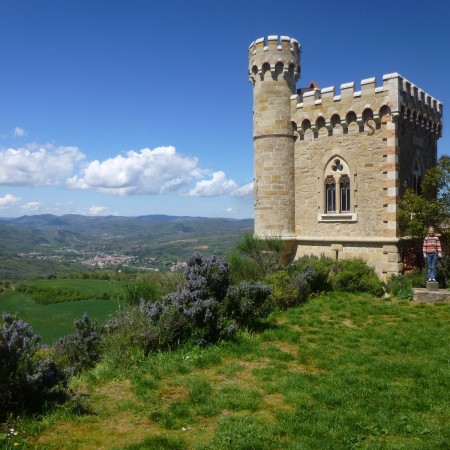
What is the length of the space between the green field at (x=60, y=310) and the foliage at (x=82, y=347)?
571 millimetres

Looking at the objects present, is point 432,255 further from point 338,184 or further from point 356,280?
point 338,184

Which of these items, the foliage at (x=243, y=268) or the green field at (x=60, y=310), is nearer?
the foliage at (x=243, y=268)

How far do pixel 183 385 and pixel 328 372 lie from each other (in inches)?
102

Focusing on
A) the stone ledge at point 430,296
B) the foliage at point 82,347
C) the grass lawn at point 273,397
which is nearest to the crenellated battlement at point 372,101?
the stone ledge at point 430,296

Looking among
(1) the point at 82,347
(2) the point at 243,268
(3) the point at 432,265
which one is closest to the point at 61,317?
(2) the point at 243,268

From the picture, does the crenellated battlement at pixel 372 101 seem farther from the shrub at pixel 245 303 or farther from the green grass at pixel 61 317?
the green grass at pixel 61 317

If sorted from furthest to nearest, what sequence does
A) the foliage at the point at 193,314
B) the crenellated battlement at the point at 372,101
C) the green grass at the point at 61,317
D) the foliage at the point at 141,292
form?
the green grass at the point at 61,317
the crenellated battlement at the point at 372,101
the foliage at the point at 141,292
the foliage at the point at 193,314

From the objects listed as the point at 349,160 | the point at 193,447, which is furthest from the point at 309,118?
the point at 193,447

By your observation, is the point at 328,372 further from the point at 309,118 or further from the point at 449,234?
the point at 309,118

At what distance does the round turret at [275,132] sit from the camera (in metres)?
18.8

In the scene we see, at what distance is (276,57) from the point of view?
61.3 ft

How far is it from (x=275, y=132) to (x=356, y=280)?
7.39 m

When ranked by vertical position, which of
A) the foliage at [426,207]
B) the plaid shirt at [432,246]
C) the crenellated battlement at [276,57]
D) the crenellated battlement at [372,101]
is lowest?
the plaid shirt at [432,246]

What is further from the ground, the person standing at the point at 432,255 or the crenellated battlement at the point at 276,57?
the crenellated battlement at the point at 276,57
